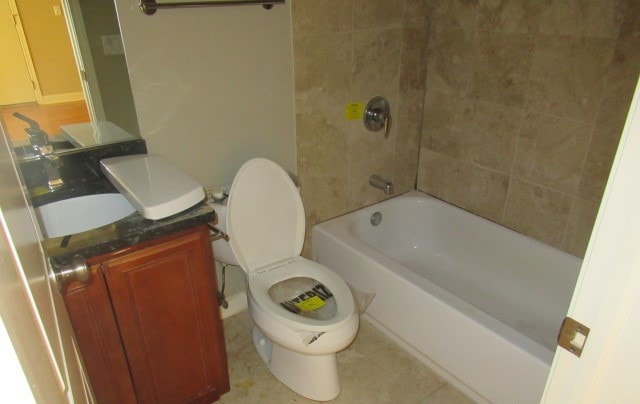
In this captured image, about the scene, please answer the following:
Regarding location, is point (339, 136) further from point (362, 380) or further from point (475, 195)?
point (362, 380)

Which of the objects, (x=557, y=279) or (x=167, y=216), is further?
(x=557, y=279)

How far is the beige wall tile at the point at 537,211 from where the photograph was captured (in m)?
1.96

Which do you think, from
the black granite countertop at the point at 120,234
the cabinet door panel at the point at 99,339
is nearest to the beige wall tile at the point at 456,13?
the black granite countertop at the point at 120,234

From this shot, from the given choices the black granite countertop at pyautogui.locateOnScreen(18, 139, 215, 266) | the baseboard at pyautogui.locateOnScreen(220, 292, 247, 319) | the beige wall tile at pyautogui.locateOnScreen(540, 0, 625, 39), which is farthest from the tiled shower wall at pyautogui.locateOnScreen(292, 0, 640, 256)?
the black granite countertop at pyautogui.locateOnScreen(18, 139, 215, 266)

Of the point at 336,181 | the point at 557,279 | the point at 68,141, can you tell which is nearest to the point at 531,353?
the point at 557,279

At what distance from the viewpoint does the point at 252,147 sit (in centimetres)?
193

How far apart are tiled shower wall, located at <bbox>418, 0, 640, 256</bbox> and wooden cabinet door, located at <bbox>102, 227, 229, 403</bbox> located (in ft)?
4.92

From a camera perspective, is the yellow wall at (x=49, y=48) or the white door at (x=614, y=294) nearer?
the white door at (x=614, y=294)

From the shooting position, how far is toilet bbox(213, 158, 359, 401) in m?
1.58

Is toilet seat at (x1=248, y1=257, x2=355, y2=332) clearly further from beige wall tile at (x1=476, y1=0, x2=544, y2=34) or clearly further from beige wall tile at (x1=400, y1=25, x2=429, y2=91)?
beige wall tile at (x1=476, y1=0, x2=544, y2=34)

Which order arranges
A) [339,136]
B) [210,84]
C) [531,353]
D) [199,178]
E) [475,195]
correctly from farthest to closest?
[475,195]
[339,136]
[199,178]
[210,84]
[531,353]

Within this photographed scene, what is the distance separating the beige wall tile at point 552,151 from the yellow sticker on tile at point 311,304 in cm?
115

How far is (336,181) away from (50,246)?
1397 mm

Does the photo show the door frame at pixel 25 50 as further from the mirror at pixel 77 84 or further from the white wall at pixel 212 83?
the white wall at pixel 212 83
